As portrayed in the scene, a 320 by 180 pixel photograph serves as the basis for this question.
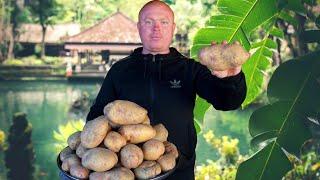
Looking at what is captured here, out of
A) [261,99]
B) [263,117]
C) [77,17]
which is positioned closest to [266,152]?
[263,117]

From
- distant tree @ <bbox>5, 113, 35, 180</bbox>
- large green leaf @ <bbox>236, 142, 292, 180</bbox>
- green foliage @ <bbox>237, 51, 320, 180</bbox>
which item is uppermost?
green foliage @ <bbox>237, 51, 320, 180</bbox>

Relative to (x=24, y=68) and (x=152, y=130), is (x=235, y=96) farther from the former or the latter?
(x=24, y=68)

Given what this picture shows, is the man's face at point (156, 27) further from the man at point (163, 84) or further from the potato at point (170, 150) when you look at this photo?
the potato at point (170, 150)

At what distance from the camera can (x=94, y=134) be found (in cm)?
134

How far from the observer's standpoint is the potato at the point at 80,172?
1307 mm

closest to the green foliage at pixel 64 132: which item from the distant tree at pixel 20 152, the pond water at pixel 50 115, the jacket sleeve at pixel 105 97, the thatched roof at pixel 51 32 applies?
the pond water at pixel 50 115

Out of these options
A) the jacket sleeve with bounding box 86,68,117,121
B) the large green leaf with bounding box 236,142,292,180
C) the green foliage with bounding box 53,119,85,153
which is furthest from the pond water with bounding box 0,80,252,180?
the jacket sleeve with bounding box 86,68,117,121

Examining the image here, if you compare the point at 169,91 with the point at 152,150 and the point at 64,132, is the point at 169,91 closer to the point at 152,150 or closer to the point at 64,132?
the point at 152,150

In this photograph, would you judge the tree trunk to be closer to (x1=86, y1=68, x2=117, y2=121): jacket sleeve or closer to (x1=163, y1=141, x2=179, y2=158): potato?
(x1=86, y1=68, x2=117, y2=121): jacket sleeve

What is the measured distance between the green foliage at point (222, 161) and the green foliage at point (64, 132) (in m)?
1.02

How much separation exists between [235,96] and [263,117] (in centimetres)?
79

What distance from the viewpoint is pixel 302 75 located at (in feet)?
7.24

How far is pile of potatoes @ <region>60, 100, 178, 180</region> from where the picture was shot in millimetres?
1291

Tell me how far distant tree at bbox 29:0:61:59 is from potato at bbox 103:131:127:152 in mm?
2845
